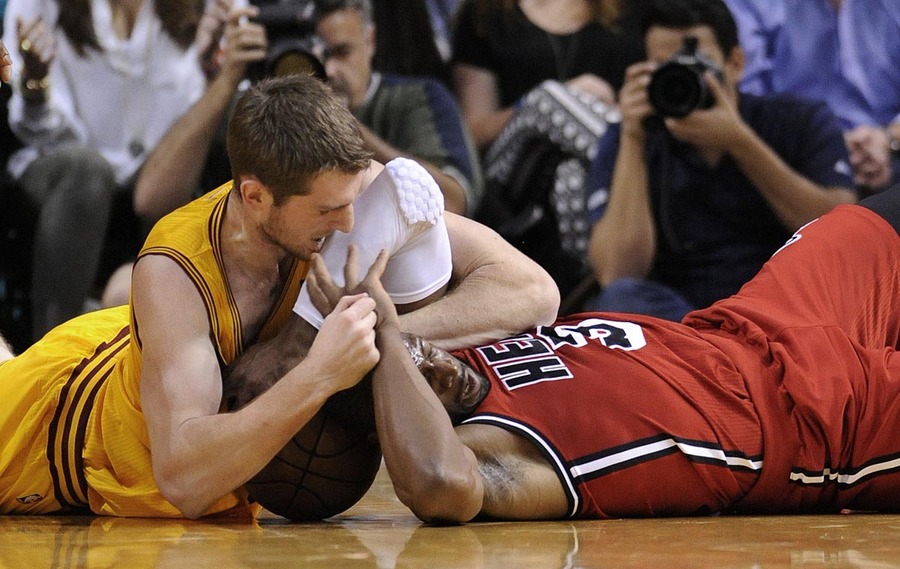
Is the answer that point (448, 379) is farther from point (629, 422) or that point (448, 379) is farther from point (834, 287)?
point (834, 287)

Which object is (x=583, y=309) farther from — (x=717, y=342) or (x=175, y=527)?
(x=175, y=527)

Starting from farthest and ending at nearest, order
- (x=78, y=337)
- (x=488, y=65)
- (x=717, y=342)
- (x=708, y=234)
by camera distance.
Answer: (x=488, y=65) → (x=708, y=234) → (x=78, y=337) → (x=717, y=342)

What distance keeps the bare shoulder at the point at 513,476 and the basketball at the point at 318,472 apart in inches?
8.4

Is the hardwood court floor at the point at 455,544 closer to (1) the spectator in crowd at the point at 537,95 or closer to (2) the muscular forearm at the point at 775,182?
(2) the muscular forearm at the point at 775,182

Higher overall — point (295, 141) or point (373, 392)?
point (295, 141)

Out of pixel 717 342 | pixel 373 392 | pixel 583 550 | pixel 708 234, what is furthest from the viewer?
pixel 708 234

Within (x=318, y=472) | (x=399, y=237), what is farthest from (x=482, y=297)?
(x=318, y=472)

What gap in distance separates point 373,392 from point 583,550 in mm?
486

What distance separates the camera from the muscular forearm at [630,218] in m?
4.95

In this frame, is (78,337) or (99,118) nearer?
(78,337)

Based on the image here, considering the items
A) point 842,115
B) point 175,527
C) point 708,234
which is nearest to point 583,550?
point 175,527

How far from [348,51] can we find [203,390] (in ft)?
10.6

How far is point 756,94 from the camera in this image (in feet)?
16.5

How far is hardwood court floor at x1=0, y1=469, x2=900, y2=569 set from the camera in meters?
1.71
